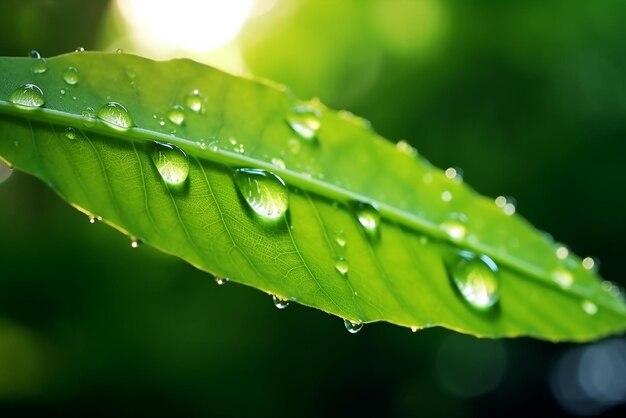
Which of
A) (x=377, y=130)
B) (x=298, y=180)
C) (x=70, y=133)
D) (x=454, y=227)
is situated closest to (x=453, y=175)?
(x=454, y=227)

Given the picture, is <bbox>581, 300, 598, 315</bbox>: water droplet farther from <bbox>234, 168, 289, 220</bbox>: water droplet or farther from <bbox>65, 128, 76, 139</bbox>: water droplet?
<bbox>65, 128, 76, 139</bbox>: water droplet

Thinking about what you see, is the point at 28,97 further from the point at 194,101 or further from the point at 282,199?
the point at 282,199

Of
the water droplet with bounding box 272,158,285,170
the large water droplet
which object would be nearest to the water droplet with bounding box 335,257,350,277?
the water droplet with bounding box 272,158,285,170

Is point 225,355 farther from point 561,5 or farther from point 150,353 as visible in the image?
point 561,5

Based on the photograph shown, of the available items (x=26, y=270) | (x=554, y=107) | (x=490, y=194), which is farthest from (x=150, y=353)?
(x=554, y=107)

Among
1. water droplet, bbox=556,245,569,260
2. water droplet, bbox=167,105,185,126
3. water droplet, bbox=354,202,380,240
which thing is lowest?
water droplet, bbox=167,105,185,126

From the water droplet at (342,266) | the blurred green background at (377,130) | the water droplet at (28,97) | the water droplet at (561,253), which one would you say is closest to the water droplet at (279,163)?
the water droplet at (342,266)

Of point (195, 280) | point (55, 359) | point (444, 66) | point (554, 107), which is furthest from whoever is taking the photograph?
point (554, 107)
